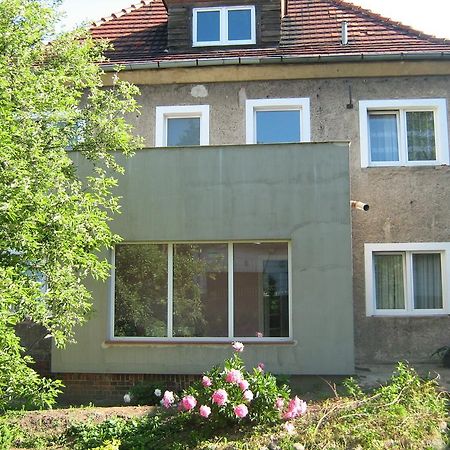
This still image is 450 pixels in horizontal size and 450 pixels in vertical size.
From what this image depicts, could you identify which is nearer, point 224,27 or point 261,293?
point 261,293

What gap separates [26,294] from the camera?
617cm

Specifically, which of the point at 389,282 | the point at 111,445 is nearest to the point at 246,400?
the point at 111,445

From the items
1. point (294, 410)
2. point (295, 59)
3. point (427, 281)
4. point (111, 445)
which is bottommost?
point (111, 445)

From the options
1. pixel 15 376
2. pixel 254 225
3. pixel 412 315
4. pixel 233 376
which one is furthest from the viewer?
pixel 412 315

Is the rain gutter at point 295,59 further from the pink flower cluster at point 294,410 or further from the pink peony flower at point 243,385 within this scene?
the pink flower cluster at point 294,410

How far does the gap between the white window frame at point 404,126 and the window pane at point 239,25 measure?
3140 millimetres

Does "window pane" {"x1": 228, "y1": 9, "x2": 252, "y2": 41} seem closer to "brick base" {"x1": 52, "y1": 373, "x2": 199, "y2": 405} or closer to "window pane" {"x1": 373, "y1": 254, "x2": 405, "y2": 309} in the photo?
"window pane" {"x1": 373, "y1": 254, "x2": 405, "y2": 309}

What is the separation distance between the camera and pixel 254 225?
975 cm

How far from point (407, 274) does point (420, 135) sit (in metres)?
2.91

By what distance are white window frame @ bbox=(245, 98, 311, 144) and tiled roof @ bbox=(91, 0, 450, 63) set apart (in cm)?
90

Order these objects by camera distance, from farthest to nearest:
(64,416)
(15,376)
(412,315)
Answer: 1. (412,315)
2. (64,416)
3. (15,376)

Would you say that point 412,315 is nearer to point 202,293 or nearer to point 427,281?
point 427,281

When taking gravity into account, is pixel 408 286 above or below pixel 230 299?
above

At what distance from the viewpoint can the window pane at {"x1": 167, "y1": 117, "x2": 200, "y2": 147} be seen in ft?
40.6
